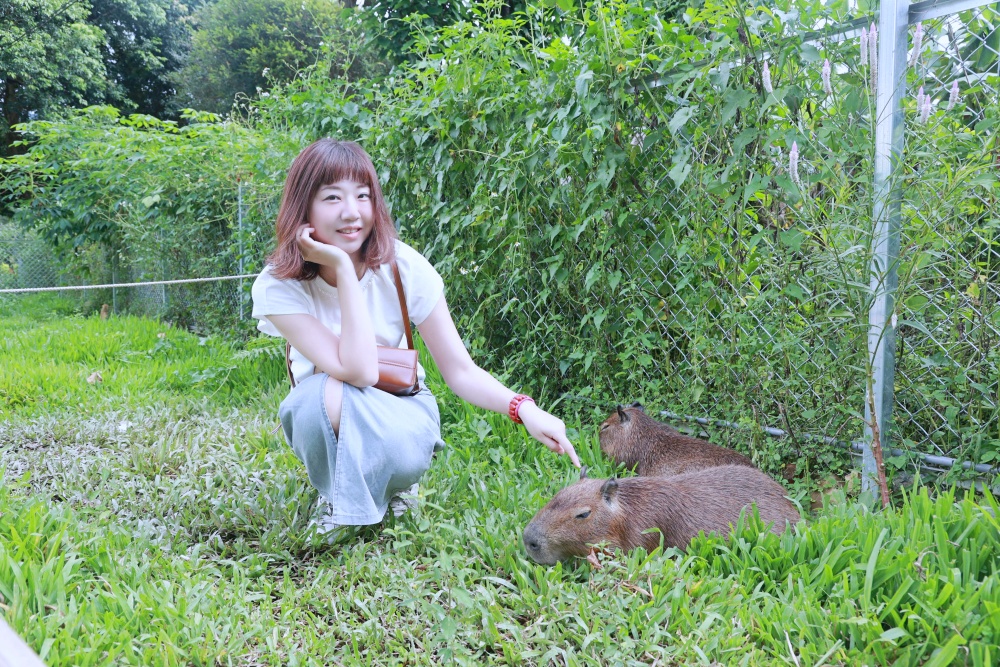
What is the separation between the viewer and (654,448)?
302cm

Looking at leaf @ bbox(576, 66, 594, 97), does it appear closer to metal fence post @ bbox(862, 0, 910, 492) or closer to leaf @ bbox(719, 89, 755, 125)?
leaf @ bbox(719, 89, 755, 125)

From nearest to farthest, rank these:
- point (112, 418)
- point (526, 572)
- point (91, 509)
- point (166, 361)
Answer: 1. point (526, 572)
2. point (91, 509)
3. point (112, 418)
4. point (166, 361)

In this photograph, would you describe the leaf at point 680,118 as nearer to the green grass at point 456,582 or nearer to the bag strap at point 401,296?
the bag strap at point 401,296

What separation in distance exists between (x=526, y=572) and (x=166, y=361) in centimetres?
444

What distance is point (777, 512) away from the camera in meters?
2.42

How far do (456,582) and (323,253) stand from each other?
3.73 ft

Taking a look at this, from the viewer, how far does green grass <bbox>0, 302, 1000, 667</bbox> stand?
5.91 ft

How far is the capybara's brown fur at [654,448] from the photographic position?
2906 millimetres

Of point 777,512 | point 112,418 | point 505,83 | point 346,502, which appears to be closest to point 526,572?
point 346,502

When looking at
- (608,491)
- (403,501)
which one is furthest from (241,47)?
(608,491)

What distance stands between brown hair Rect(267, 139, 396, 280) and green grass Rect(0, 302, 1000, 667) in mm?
894

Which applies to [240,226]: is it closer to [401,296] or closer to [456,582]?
[401,296]

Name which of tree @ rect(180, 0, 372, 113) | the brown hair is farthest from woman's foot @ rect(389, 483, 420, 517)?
tree @ rect(180, 0, 372, 113)

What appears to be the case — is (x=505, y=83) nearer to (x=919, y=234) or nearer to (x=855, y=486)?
(x=919, y=234)
